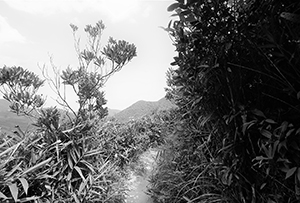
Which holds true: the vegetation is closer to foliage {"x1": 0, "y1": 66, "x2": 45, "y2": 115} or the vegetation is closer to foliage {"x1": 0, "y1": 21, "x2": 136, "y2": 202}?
foliage {"x1": 0, "y1": 21, "x2": 136, "y2": 202}

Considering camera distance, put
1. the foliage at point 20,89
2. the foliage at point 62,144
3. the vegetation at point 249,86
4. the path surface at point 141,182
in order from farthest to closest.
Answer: the path surface at point 141,182 → the foliage at point 20,89 → the foliage at point 62,144 → the vegetation at point 249,86

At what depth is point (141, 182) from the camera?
3328 mm

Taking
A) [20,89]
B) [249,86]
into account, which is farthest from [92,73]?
[249,86]

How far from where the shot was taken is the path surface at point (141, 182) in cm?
282

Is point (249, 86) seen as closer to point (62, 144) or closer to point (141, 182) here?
point (62, 144)

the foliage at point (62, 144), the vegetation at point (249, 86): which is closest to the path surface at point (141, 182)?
the foliage at point (62, 144)

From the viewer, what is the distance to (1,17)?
262cm

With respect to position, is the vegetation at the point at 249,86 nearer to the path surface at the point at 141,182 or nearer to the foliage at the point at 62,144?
the foliage at the point at 62,144

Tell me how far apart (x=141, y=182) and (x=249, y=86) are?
2.92m

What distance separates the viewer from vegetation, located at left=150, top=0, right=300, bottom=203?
2.31ft

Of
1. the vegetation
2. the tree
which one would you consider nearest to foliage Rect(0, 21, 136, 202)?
the tree

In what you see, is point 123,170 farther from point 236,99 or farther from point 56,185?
point 236,99

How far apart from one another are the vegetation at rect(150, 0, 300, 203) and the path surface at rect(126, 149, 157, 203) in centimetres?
196

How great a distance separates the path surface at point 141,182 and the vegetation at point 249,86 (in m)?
1.96
